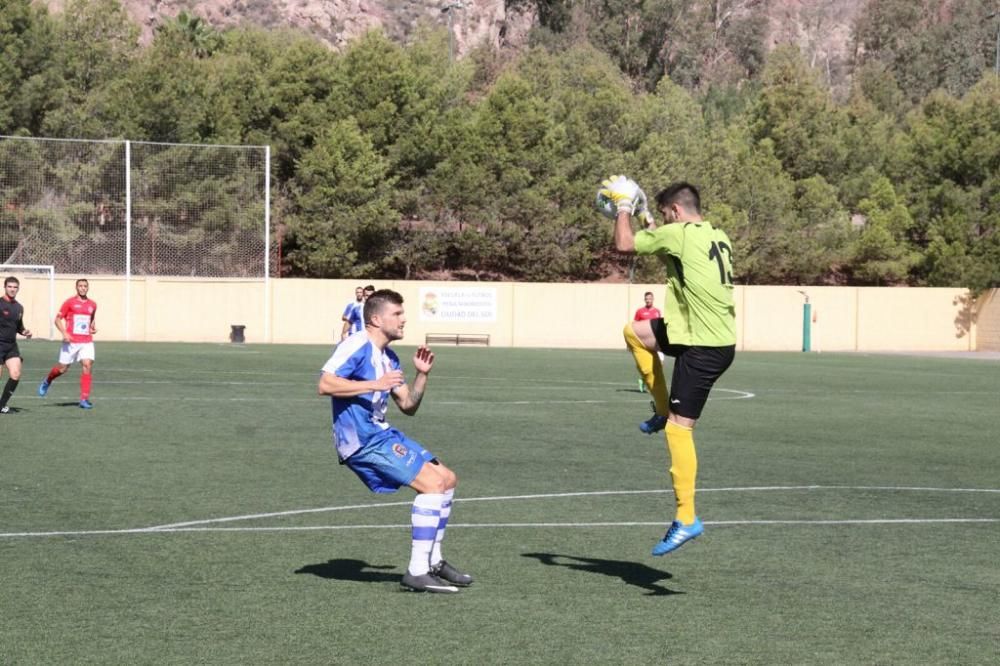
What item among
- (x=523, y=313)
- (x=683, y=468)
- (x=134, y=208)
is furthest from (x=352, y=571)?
(x=523, y=313)

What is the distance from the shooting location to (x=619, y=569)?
9.74m

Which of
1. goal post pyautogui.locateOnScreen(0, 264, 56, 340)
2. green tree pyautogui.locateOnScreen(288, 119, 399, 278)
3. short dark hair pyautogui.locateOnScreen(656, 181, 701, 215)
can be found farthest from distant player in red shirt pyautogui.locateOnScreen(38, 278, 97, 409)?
green tree pyautogui.locateOnScreen(288, 119, 399, 278)

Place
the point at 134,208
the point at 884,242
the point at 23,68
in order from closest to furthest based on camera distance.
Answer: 1. the point at 134,208
2. the point at 23,68
3. the point at 884,242

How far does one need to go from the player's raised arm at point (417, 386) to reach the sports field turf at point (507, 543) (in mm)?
1136

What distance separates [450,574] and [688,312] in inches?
86.8

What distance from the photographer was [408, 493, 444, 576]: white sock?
28.9ft

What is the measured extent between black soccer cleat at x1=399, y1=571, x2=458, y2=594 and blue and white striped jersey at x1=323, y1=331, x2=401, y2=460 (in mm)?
845

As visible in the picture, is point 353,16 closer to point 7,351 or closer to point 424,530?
point 7,351

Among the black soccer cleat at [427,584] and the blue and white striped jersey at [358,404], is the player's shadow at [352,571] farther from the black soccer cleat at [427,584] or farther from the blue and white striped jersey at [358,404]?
the blue and white striped jersey at [358,404]

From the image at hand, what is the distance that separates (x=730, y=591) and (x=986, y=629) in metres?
1.62

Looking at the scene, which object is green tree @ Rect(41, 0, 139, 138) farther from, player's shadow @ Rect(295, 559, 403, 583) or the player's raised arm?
the player's raised arm

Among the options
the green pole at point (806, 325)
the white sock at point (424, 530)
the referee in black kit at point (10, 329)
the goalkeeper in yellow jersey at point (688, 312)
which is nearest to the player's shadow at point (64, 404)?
the referee in black kit at point (10, 329)

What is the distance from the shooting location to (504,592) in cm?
887

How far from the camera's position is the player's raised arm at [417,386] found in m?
8.70
